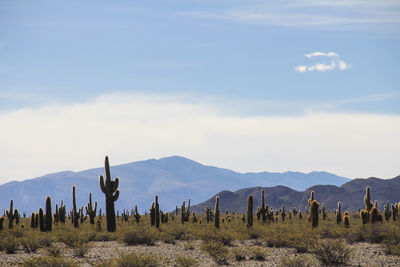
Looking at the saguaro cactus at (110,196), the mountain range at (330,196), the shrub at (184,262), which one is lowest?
the mountain range at (330,196)

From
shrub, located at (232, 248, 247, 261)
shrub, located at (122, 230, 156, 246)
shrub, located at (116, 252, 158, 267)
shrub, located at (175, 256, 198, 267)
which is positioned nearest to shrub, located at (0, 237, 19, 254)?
shrub, located at (122, 230, 156, 246)

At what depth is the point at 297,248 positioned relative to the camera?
62.4 ft

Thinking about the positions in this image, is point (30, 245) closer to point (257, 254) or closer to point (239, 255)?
point (239, 255)

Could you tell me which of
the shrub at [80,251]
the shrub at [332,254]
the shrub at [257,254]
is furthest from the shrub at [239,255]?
the shrub at [80,251]

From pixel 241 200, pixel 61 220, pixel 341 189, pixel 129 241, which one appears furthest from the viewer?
pixel 241 200

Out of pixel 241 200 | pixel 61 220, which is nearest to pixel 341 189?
pixel 241 200

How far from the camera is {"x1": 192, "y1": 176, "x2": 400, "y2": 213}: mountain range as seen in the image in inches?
5335

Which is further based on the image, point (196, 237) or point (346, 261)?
point (196, 237)

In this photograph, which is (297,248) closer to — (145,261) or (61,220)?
(145,261)

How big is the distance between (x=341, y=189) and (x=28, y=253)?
5580 inches

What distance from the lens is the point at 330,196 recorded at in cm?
14638

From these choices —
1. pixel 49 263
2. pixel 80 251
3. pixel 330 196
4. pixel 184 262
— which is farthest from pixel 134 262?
pixel 330 196

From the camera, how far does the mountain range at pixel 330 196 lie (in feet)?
445

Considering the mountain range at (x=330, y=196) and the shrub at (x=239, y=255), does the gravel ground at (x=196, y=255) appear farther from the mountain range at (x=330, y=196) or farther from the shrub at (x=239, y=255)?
the mountain range at (x=330, y=196)
